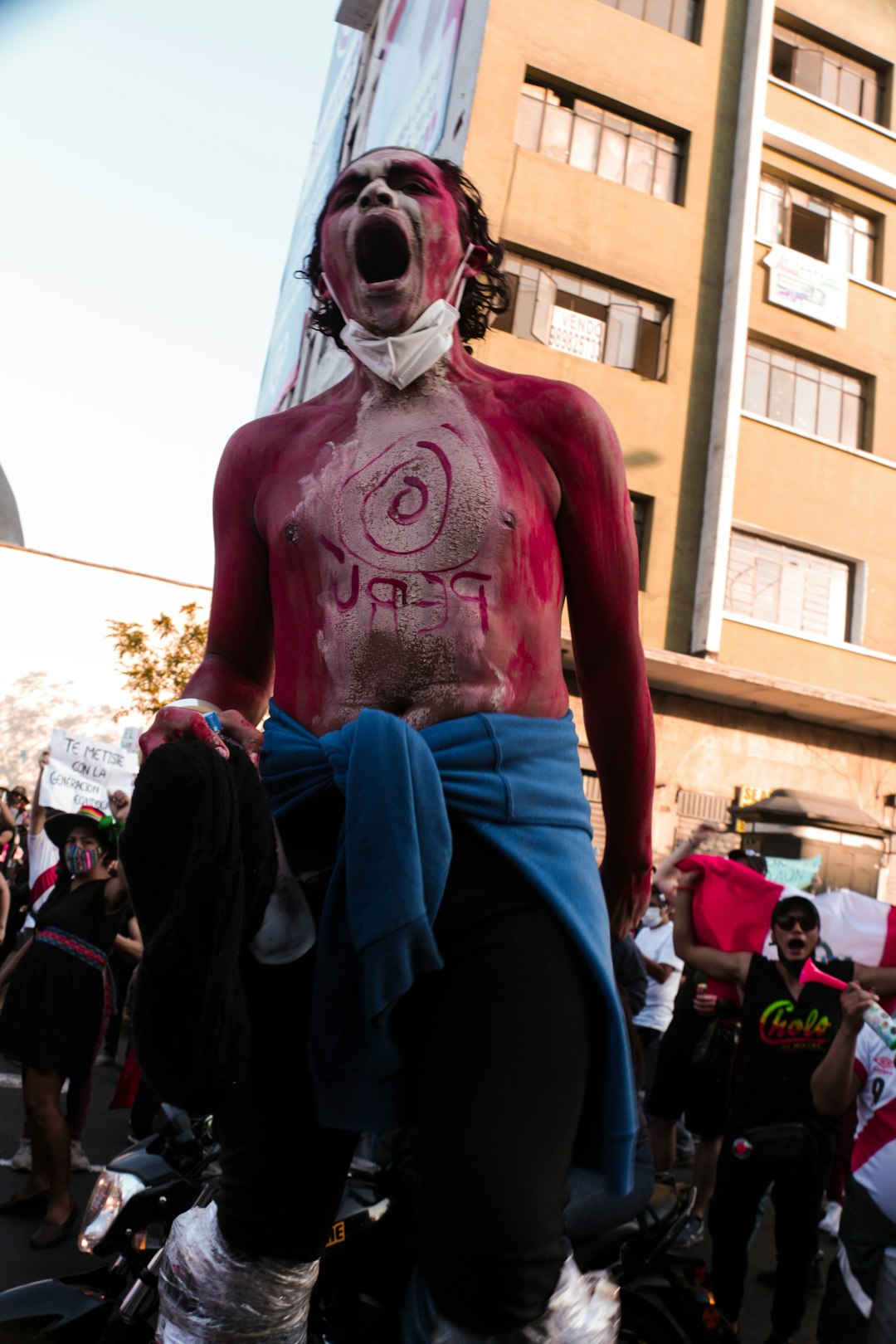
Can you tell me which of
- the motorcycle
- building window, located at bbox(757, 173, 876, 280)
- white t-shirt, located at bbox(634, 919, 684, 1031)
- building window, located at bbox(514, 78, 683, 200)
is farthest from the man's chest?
building window, located at bbox(757, 173, 876, 280)

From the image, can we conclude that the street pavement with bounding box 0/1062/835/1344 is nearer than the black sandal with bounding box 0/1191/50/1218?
Yes

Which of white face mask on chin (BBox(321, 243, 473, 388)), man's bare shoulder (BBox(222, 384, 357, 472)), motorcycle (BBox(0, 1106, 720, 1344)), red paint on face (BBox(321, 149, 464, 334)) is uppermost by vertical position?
red paint on face (BBox(321, 149, 464, 334))

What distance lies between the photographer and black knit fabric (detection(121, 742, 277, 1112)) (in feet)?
3.74

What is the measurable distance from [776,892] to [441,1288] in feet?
14.6

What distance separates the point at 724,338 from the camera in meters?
16.1

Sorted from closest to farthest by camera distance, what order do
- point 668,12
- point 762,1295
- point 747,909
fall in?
point 762,1295 → point 747,909 → point 668,12

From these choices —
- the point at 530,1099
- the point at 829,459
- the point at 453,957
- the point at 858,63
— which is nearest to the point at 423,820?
the point at 453,957

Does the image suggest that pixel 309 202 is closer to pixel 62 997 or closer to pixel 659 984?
pixel 659 984

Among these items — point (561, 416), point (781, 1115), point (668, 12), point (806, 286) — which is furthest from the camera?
point (668, 12)

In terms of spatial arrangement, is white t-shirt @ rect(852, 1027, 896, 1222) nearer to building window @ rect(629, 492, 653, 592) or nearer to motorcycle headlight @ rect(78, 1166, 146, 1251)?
motorcycle headlight @ rect(78, 1166, 146, 1251)

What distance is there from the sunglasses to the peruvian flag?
0.42ft

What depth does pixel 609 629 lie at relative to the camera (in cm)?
162

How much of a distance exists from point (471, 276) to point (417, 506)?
546mm

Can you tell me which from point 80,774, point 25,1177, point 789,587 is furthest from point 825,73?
point 25,1177
